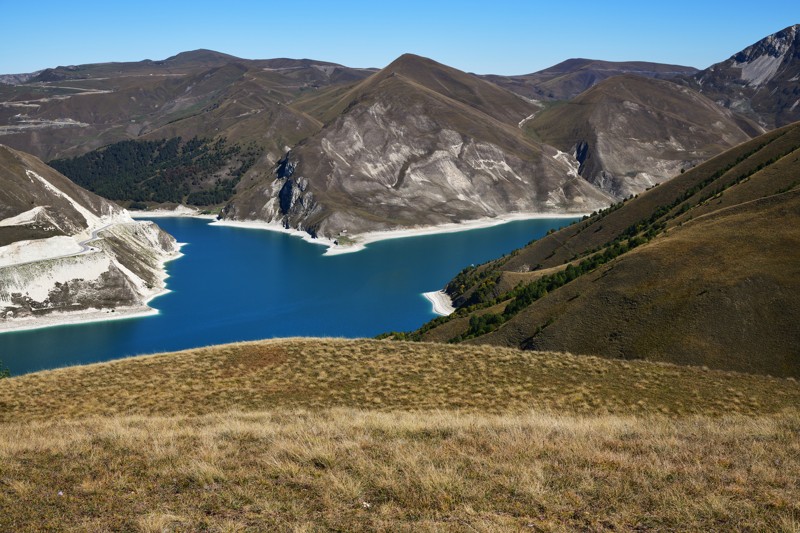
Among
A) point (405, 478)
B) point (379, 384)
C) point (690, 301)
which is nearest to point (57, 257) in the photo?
point (379, 384)

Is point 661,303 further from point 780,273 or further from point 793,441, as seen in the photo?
point 793,441

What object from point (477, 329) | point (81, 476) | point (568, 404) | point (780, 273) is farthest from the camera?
point (477, 329)

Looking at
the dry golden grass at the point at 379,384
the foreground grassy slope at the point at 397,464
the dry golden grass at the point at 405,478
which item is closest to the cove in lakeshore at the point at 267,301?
the dry golden grass at the point at 379,384

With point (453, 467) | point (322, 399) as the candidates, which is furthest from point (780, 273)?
point (453, 467)

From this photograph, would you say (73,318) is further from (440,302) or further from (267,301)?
(440,302)

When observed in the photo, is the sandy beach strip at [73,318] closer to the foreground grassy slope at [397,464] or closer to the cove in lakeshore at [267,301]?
the cove in lakeshore at [267,301]

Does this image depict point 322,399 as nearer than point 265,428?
No
